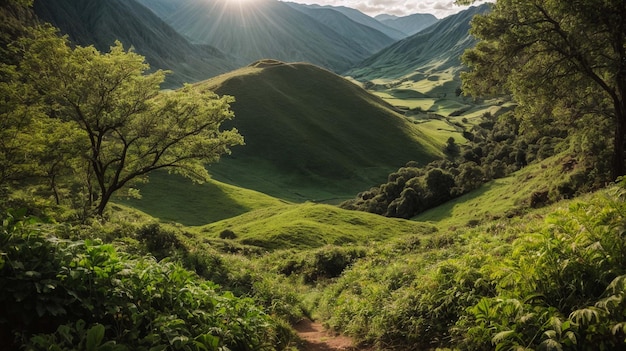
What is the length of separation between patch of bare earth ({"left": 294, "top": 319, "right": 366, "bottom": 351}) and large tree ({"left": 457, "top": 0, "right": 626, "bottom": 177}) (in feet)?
67.0

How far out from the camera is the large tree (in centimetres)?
2333

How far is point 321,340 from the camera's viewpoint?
13.3 m

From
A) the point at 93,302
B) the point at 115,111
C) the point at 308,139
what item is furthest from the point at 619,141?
the point at 308,139

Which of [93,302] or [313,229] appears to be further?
[313,229]

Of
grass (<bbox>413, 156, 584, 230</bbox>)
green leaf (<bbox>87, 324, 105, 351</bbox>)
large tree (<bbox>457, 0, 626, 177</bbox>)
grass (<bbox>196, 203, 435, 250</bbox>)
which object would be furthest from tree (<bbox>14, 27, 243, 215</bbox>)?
grass (<bbox>413, 156, 584, 230</bbox>)

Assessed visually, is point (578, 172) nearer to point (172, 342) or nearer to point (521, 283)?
point (521, 283)

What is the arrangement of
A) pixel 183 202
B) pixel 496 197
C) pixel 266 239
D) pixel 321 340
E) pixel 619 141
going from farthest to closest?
1. pixel 183 202
2. pixel 496 197
3. pixel 266 239
4. pixel 619 141
5. pixel 321 340

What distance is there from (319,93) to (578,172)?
508 feet

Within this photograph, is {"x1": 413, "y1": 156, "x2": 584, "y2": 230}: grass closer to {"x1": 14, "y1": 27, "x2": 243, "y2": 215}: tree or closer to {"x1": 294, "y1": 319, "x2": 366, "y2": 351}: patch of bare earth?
{"x1": 14, "y1": 27, "x2": 243, "y2": 215}: tree

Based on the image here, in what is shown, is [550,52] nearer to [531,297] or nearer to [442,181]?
[531,297]

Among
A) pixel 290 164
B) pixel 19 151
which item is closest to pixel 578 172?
pixel 19 151

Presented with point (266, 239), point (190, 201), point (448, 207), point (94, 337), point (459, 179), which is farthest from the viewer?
point (190, 201)

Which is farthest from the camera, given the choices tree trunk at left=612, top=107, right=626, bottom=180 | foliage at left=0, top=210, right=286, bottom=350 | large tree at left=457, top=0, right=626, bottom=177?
tree trunk at left=612, top=107, right=626, bottom=180

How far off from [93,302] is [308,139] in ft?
503
